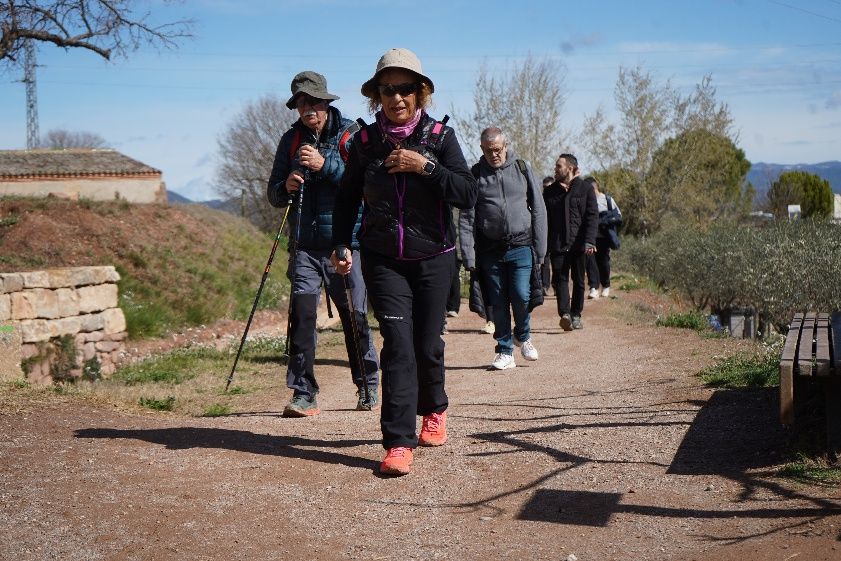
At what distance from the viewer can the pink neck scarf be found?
548 cm

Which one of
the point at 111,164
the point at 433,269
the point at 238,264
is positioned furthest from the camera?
the point at 111,164

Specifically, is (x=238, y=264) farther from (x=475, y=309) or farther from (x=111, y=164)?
(x=475, y=309)

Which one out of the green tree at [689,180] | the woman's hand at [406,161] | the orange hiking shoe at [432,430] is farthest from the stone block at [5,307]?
the green tree at [689,180]

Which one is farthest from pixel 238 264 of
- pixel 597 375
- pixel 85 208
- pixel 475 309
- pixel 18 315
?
pixel 597 375

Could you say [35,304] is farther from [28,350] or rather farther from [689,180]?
[689,180]

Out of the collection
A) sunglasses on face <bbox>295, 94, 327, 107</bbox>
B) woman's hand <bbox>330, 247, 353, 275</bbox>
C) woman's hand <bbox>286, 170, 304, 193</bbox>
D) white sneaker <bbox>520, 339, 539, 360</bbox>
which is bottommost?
white sneaker <bbox>520, 339, 539, 360</bbox>

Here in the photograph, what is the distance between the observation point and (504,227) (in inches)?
359

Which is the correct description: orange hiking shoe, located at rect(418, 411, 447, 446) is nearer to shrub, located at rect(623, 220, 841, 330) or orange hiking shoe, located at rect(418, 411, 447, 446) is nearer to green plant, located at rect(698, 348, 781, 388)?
green plant, located at rect(698, 348, 781, 388)

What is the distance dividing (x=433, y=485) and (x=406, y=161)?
161 cm

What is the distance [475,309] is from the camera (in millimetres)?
11305

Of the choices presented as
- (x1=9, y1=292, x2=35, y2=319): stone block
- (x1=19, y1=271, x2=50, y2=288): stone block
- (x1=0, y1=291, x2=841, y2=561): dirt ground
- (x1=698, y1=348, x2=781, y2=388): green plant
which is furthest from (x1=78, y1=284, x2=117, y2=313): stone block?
(x1=698, y1=348, x2=781, y2=388): green plant

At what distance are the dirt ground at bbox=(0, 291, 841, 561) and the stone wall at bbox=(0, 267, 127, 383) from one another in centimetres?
563

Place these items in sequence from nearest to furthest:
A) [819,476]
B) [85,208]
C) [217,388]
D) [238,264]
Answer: [819,476] < [217,388] < [85,208] < [238,264]

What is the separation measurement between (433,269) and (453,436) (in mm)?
1242
